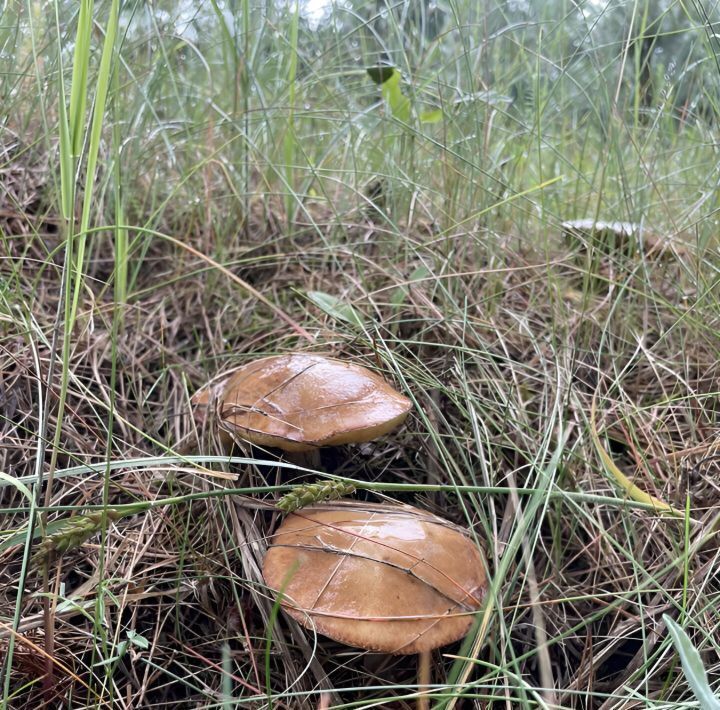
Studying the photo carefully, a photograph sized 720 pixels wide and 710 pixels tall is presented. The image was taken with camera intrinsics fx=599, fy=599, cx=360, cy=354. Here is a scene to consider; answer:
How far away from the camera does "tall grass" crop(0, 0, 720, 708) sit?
3.51 feet

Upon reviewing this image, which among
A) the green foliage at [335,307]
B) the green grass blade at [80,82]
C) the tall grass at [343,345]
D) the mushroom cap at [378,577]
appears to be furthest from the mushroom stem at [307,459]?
the green grass blade at [80,82]

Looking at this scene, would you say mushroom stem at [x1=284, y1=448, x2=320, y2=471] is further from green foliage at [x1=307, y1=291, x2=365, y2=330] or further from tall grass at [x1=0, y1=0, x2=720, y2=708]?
green foliage at [x1=307, y1=291, x2=365, y2=330]

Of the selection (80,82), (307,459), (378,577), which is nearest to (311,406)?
(307,459)

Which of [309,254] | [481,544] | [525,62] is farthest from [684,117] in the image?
[481,544]

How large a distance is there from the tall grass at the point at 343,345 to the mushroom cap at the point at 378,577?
0.20ft

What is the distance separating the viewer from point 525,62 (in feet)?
6.69

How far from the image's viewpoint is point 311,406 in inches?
48.0

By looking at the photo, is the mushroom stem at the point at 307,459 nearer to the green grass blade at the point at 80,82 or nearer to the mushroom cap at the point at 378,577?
the mushroom cap at the point at 378,577

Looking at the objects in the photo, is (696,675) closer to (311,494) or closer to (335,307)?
(311,494)

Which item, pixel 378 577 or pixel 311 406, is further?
pixel 311 406

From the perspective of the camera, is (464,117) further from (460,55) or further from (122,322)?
(122,322)

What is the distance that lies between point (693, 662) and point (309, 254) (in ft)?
5.08

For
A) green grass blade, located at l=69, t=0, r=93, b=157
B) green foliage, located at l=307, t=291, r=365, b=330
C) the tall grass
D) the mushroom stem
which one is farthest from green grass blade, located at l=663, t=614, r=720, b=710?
green grass blade, located at l=69, t=0, r=93, b=157

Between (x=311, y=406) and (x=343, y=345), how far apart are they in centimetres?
38
